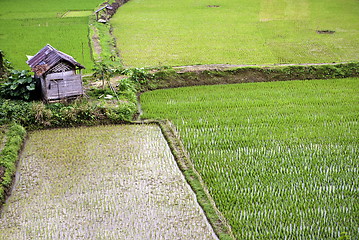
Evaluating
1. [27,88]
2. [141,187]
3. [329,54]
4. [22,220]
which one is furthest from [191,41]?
[22,220]

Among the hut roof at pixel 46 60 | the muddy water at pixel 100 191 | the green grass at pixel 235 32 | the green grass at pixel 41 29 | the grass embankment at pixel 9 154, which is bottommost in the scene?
the muddy water at pixel 100 191

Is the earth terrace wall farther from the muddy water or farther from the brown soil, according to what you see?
the muddy water

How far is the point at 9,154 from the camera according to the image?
8766 millimetres

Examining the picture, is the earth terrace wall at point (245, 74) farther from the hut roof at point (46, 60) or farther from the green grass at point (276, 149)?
the hut roof at point (46, 60)

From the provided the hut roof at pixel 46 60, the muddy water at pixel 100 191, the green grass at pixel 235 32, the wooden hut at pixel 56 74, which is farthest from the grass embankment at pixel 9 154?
the green grass at pixel 235 32

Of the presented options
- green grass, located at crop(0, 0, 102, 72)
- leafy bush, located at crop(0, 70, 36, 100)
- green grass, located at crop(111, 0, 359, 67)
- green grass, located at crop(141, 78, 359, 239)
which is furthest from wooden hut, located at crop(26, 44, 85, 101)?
green grass, located at crop(111, 0, 359, 67)

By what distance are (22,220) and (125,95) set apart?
497cm

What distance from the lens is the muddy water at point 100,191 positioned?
6.93 metres

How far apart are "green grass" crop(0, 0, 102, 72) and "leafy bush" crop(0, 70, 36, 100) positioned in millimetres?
2523

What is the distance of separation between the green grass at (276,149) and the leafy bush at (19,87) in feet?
9.28

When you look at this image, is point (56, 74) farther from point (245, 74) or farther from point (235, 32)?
point (235, 32)

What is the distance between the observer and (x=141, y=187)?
8000mm

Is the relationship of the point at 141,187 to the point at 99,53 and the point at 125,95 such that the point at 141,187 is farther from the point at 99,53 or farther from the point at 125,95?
the point at 99,53

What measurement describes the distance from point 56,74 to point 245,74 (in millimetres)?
5539
